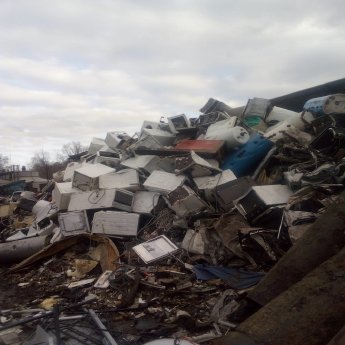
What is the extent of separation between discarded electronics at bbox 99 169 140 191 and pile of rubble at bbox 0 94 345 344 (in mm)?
27

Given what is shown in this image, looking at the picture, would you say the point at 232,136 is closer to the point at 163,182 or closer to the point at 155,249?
the point at 163,182

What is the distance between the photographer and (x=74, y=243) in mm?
7695

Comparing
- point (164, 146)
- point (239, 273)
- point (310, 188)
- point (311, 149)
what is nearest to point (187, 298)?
point (239, 273)

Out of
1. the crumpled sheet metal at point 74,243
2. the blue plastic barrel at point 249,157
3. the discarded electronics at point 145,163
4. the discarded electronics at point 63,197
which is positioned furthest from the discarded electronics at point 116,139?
the crumpled sheet metal at point 74,243

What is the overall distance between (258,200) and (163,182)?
93.9 inches

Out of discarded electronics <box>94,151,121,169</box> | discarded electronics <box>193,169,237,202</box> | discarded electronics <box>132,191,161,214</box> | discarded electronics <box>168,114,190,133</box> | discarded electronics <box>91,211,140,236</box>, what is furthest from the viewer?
discarded electronics <box>168,114,190,133</box>

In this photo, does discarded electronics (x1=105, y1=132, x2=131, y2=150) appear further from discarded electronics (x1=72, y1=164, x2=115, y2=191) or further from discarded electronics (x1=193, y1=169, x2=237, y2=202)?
discarded electronics (x1=193, y1=169, x2=237, y2=202)

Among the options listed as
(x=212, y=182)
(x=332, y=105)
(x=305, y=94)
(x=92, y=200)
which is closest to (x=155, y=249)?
(x=212, y=182)

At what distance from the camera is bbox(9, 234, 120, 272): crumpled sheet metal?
681 centimetres

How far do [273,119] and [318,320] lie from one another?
9630mm

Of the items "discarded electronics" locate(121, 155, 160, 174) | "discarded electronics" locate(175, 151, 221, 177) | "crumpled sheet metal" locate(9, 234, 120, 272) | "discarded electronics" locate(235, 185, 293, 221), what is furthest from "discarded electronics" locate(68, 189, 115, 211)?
"discarded electronics" locate(235, 185, 293, 221)

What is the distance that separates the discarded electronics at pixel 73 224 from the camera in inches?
310

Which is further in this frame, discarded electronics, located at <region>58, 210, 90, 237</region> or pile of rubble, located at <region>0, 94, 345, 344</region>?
discarded electronics, located at <region>58, 210, 90, 237</region>

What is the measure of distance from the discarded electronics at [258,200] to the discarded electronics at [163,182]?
1.67 meters
